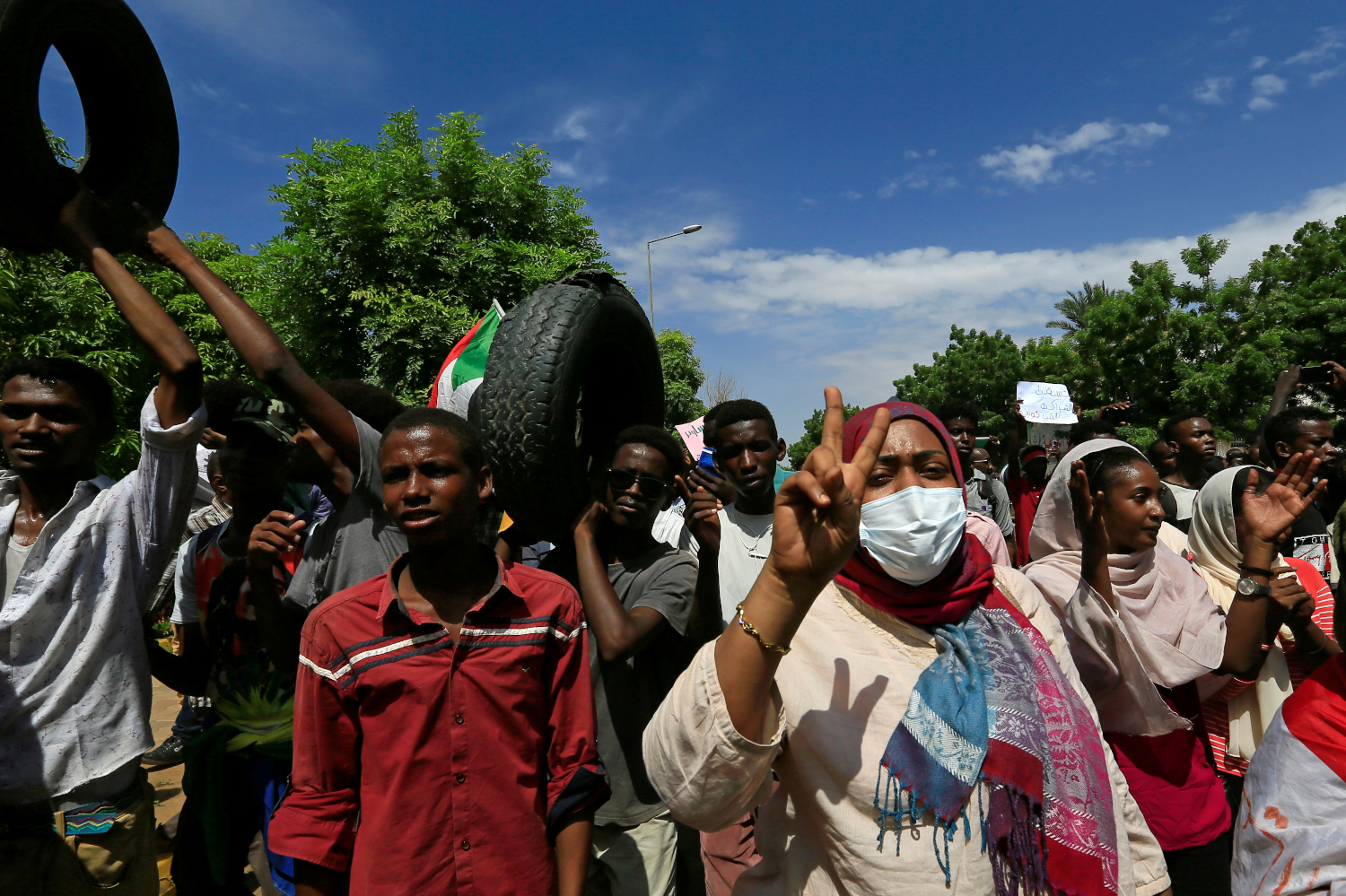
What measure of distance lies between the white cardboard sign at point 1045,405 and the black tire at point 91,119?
5.43 meters

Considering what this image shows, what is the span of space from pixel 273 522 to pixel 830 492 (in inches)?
66.3

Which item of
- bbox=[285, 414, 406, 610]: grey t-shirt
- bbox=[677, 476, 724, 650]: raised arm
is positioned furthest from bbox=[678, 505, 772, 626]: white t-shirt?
bbox=[285, 414, 406, 610]: grey t-shirt

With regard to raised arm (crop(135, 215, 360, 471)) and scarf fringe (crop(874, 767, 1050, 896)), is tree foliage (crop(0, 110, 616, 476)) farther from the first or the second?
scarf fringe (crop(874, 767, 1050, 896))

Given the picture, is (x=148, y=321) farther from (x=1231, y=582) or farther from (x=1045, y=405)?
(x=1045, y=405)

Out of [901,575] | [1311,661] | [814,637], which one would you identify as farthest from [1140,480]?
[814,637]

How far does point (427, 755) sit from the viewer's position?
171 cm

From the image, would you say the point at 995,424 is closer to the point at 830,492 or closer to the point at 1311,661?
the point at 1311,661

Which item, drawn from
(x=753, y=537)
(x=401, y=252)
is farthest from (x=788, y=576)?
(x=401, y=252)

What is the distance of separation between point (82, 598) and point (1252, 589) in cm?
368

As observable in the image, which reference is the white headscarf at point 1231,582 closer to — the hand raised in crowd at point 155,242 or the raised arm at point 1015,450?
the raised arm at point 1015,450

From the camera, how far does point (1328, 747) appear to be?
1.58m

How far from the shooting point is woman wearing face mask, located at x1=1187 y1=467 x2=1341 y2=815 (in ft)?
8.13

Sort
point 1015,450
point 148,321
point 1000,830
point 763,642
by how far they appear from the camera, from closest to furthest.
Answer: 1. point 763,642
2. point 1000,830
3. point 148,321
4. point 1015,450

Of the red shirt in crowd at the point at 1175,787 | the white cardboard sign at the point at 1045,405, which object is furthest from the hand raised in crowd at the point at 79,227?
the white cardboard sign at the point at 1045,405
